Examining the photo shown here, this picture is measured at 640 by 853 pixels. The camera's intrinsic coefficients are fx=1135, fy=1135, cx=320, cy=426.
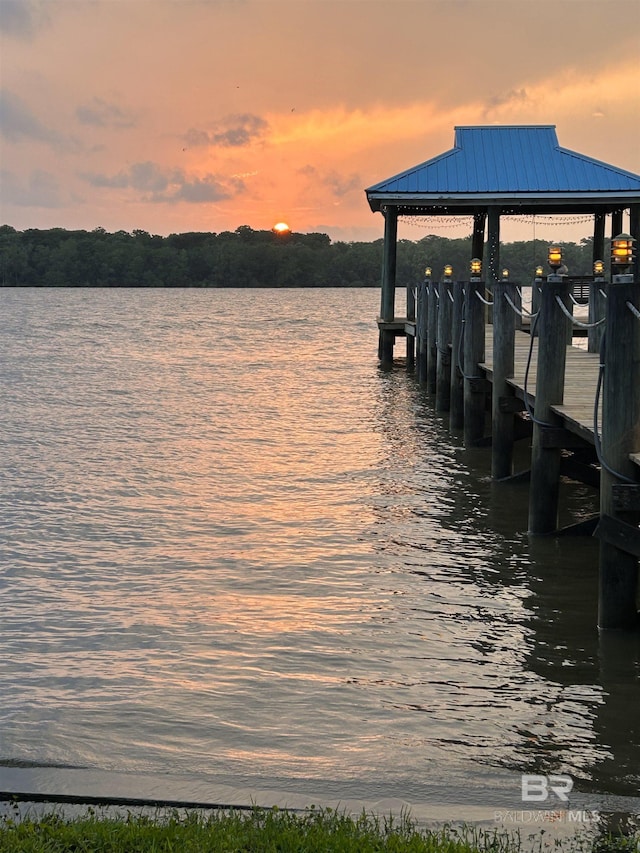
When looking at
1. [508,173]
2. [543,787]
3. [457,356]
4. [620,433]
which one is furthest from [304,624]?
[508,173]

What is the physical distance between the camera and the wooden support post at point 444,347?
2131 centimetres

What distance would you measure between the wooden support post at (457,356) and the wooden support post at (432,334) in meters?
→ 4.06

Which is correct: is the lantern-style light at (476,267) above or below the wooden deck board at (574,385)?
above

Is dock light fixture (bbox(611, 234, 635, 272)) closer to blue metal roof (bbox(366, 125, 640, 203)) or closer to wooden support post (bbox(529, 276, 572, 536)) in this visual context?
wooden support post (bbox(529, 276, 572, 536))

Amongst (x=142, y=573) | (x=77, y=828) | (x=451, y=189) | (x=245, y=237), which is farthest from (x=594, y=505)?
(x=245, y=237)

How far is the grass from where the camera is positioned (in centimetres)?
461

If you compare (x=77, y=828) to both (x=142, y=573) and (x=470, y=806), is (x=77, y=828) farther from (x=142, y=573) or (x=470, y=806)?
(x=142, y=573)

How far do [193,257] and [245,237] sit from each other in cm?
833

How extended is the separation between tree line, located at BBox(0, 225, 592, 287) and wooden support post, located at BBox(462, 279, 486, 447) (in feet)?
474

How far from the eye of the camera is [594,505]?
13812mm

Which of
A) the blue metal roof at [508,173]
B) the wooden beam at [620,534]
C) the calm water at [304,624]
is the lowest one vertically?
the calm water at [304,624]

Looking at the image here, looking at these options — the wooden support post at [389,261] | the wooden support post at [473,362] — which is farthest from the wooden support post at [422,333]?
the wooden support post at [473,362]

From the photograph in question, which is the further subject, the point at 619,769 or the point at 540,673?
the point at 540,673

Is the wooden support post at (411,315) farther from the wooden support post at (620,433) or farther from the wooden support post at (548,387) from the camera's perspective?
the wooden support post at (620,433)
